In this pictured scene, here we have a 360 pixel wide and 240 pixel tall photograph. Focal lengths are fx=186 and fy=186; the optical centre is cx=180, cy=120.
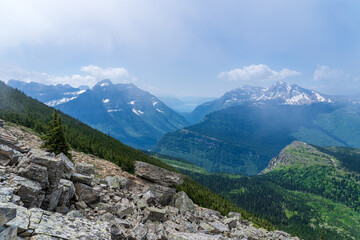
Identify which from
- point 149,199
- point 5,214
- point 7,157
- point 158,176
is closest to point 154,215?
point 149,199

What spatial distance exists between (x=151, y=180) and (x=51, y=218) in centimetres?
2903

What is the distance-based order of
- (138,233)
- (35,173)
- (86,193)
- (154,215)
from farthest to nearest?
(154,215)
(86,193)
(138,233)
(35,173)

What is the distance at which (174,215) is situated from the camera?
26.2 metres

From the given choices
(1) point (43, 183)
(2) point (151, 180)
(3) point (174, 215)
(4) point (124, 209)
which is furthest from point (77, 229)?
(2) point (151, 180)

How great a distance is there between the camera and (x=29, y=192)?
1297 cm

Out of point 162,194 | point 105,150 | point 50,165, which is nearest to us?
point 50,165

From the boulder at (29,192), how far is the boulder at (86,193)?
18.0 feet

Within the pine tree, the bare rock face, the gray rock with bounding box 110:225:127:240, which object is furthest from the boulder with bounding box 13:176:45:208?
the pine tree

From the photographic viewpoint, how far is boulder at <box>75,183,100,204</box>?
1911 centimetres

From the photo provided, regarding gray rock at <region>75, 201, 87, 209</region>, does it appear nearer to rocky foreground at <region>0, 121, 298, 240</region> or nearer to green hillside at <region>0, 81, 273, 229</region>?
rocky foreground at <region>0, 121, 298, 240</region>

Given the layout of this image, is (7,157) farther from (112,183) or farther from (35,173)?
(112,183)

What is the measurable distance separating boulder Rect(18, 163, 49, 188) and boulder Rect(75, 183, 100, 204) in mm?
4872

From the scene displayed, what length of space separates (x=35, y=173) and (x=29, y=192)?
2134mm

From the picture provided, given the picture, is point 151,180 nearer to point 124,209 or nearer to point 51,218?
point 124,209
